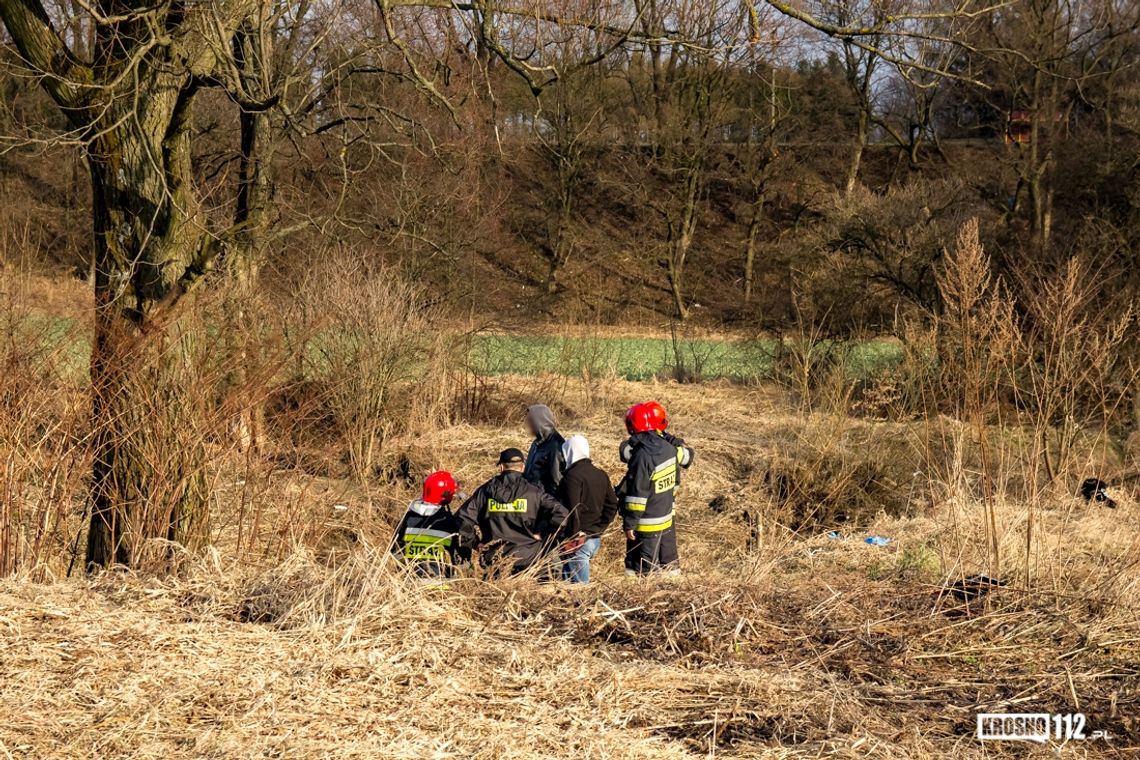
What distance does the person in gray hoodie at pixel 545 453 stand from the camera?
8109mm

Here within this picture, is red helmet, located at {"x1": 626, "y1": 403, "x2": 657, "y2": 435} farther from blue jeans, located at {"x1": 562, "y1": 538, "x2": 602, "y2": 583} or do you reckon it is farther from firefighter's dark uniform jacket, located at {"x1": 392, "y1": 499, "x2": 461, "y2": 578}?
firefighter's dark uniform jacket, located at {"x1": 392, "y1": 499, "x2": 461, "y2": 578}

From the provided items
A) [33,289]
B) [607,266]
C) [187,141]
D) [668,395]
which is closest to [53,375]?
[33,289]

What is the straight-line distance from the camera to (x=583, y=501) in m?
7.74

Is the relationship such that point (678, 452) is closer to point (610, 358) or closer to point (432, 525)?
point (432, 525)

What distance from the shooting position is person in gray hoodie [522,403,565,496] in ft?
26.6

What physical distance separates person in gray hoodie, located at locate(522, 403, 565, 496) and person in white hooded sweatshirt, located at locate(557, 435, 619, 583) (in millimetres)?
123

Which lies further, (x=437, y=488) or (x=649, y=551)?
(x=649, y=551)

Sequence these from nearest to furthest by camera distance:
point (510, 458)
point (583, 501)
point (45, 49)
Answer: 1. point (45, 49)
2. point (510, 458)
3. point (583, 501)

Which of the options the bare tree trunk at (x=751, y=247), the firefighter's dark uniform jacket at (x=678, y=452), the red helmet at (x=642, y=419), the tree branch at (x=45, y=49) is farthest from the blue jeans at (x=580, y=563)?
the bare tree trunk at (x=751, y=247)

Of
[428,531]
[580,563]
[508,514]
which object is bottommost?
[580,563]

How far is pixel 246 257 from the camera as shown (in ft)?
34.5

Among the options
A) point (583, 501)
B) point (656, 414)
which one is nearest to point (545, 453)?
point (583, 501)

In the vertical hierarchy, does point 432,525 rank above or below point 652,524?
above

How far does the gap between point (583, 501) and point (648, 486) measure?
1.66ft
